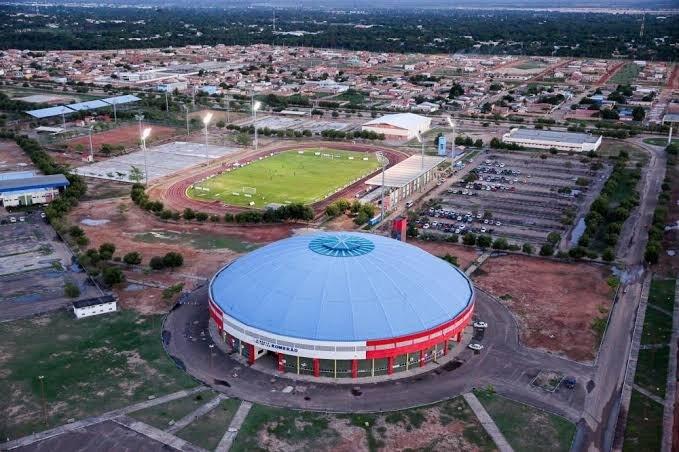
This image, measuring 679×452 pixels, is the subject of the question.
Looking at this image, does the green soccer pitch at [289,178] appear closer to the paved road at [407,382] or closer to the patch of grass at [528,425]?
the paved road at [407,382]

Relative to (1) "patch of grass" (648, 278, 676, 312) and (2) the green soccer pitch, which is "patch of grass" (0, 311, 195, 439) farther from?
(1) "patch of grass" (648, 278, 676, 312)

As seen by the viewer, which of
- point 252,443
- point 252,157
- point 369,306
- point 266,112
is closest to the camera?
point 252,443

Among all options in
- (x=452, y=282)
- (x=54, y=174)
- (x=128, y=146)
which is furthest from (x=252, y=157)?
(x=452, y=282)

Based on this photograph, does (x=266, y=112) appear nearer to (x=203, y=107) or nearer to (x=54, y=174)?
(x=203, y=107)

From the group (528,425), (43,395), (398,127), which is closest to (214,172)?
(398,127)

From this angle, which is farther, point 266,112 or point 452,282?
point 266,112

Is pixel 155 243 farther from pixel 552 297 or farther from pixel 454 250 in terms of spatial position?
pixel 552 297

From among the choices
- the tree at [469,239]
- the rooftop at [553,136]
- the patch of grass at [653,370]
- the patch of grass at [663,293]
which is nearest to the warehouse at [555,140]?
the rooftop at [553,136]
